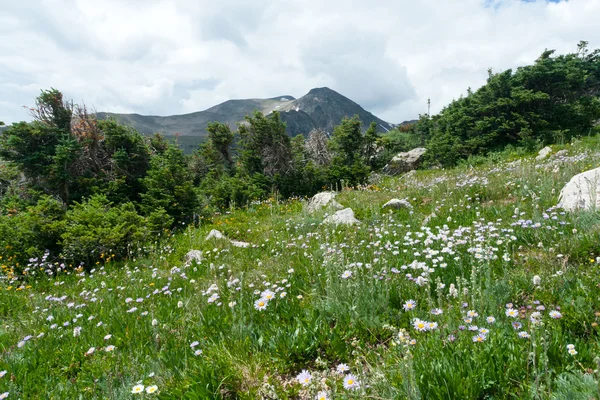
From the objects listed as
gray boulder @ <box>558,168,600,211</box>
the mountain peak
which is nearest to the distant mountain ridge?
the mountain peak

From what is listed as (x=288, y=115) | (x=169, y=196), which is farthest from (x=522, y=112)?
(x=288, y=115)

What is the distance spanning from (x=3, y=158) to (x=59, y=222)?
6.07 meters

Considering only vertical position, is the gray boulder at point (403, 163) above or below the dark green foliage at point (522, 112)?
below

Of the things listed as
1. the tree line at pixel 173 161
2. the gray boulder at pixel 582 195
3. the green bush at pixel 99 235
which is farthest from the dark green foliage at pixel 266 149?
the gray boulder at pixel 582 195

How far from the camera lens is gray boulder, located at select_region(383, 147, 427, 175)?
21469 mm

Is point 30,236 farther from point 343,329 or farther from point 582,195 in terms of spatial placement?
point 582,195

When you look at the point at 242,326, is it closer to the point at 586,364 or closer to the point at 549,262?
the point at 586,364

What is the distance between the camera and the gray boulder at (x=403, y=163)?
21469mm

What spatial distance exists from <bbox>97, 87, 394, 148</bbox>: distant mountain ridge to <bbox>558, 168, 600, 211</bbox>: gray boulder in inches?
4479

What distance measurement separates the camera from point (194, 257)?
599 centimetres

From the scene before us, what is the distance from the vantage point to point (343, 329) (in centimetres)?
283

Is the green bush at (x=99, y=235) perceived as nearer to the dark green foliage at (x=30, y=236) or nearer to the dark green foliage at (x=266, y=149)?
the dark green foliage at (x=30, y=236)

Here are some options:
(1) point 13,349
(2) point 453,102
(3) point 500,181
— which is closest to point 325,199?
(3) point 500,181

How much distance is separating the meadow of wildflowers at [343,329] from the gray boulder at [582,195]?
0.74 feet
